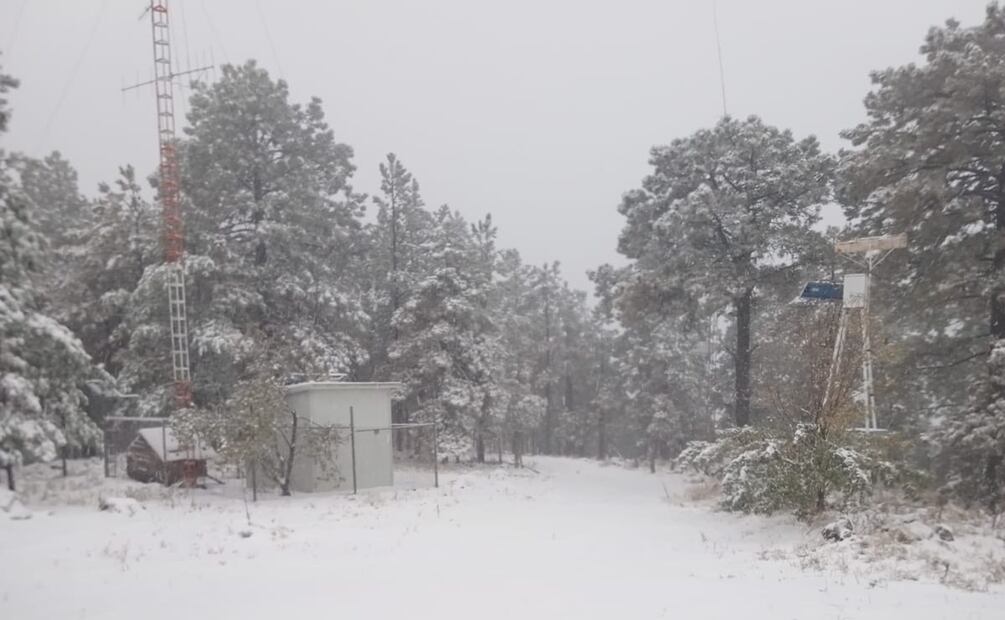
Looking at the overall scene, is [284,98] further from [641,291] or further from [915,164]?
[915,164]

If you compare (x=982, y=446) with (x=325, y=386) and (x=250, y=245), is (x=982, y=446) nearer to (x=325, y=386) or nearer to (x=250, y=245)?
(x=325, y=386)

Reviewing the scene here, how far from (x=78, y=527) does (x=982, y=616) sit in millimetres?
11214

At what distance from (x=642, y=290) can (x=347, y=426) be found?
10.2 metres

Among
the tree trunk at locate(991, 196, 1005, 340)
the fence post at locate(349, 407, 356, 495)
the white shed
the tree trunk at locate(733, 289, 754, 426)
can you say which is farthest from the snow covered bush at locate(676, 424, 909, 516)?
the tree trunk at locate(733, 289, 754, 426)

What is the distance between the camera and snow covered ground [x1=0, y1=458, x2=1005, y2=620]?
669 cm

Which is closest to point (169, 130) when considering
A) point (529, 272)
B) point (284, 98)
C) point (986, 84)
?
point (284, 98)

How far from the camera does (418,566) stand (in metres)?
8.98

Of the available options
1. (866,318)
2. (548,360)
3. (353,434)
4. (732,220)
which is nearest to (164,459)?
(353,434)

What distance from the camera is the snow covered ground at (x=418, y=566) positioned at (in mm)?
6688

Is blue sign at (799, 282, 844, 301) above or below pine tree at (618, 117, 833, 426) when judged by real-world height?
below

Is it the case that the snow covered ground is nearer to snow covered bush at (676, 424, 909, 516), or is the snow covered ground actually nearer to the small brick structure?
snow covered bush at (676, 424, 909, 516)

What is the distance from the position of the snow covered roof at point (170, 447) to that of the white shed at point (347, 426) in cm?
224

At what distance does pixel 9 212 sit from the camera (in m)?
12.6

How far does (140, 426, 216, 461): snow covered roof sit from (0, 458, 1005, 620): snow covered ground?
1828mm
